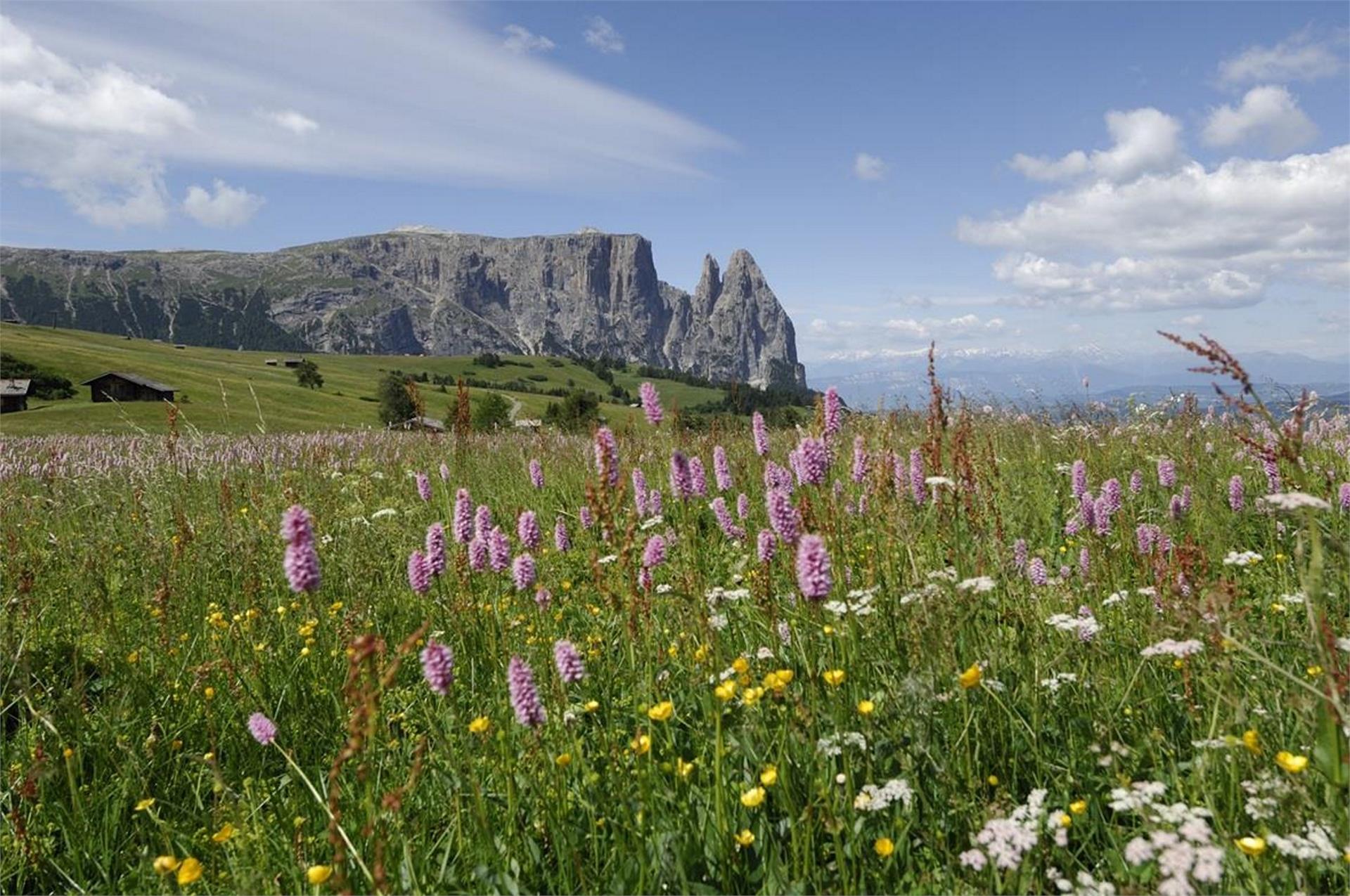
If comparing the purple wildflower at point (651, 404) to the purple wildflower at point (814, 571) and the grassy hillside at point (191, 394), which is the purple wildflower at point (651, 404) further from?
the grassy hillside at point (191, 394)

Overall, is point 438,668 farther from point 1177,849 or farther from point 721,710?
point 1177,849

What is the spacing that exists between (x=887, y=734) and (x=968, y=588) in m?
0.77

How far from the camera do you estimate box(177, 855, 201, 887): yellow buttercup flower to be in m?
2.27

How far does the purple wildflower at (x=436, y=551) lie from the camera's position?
380 cm

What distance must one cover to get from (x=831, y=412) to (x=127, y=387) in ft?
377

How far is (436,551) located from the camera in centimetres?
383

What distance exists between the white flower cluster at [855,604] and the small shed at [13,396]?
97467 mm

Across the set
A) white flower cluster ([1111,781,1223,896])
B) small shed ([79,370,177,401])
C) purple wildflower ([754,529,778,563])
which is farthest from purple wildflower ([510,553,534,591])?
small shed ([79,370,177,401])

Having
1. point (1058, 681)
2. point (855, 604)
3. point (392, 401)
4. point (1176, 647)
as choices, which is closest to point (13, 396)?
point (392, 401)

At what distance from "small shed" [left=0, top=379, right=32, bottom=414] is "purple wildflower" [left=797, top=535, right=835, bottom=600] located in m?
97.8

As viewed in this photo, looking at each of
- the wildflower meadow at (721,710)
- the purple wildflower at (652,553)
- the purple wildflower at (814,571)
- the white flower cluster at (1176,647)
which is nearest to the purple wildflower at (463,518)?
the wildflower meadow at (721,710)

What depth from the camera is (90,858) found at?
2.85m

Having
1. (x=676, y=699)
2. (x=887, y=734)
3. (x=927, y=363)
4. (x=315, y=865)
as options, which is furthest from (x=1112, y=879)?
(x=315, y=865)

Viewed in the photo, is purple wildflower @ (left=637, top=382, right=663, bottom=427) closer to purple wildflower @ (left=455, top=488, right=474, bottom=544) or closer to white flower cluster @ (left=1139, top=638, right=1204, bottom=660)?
purple wildflower @ (left=455, top=488, right=474, bottom=544)
